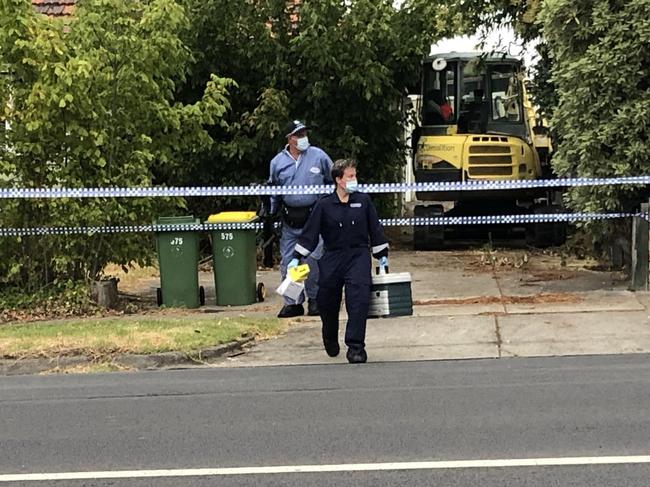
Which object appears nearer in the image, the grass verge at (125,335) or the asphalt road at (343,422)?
the asphalt road at (343,422)

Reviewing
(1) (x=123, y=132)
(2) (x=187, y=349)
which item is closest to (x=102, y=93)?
(1) (x=123, y=132)

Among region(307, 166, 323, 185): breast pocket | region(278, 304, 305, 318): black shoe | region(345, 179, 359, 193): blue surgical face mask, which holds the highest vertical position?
region(307, 166, 323, 185): breast pocket

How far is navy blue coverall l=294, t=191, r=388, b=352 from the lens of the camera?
767 centimetres

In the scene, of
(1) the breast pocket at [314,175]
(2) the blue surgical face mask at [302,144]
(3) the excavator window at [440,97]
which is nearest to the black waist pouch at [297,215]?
(1) the breast pocket at [314,175]

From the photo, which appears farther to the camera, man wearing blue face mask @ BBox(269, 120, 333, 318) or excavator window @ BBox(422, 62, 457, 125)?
excavator window @ BBox(422, 62, 457, 125)

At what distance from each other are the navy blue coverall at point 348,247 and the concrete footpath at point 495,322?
0.68 meters

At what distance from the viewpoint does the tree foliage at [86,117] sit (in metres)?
10.1

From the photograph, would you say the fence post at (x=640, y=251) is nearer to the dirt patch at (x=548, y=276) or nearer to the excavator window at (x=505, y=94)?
the dirt patch at (x=548, y=276)

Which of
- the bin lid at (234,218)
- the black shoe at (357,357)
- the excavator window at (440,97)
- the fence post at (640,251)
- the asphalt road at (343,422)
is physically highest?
the excavator window at (440,97)

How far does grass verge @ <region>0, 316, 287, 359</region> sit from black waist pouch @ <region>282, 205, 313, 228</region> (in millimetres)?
1043

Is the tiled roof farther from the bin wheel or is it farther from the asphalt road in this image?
the asphalt road

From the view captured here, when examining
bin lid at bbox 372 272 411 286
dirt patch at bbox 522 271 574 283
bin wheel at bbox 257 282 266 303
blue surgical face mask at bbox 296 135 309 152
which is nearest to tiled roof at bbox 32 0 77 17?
bin wheel at bbox 257 282 266 303

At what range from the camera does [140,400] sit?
684 cm

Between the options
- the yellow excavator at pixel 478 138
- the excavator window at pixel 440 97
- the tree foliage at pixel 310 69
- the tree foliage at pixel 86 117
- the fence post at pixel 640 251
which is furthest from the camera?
the excavator window at pixel 440 97
